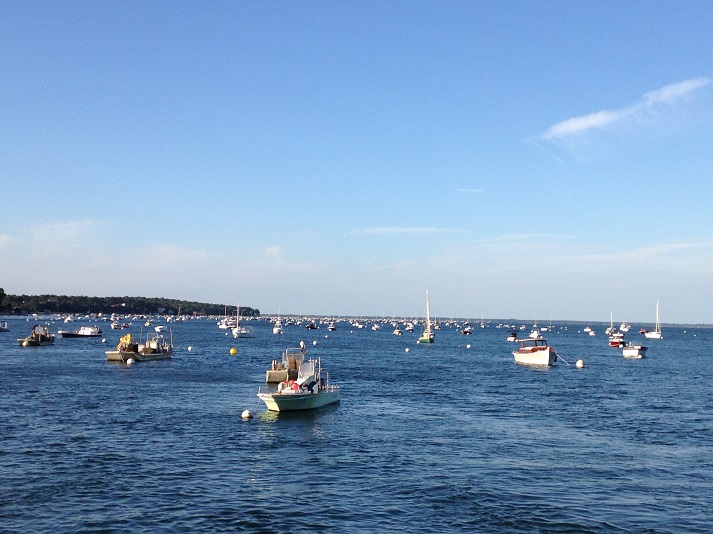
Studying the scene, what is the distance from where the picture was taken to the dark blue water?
28.9 m

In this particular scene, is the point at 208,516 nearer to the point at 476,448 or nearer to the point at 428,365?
the point at 476,448

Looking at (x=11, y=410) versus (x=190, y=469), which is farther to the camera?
(x=11, y=410)

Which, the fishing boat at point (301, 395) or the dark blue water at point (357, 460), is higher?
the fishing boat at point (301, 395)

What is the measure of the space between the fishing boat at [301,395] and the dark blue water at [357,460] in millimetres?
891

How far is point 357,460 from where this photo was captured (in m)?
39.5

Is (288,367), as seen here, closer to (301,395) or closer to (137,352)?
(301,395)

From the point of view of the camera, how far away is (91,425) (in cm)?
4900

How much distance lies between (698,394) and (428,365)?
45.9 metres

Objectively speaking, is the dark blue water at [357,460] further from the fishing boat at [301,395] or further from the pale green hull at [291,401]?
the fishing boat at [301,395]

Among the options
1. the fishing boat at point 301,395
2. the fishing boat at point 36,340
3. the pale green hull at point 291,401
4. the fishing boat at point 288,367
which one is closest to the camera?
the pale green hull at point 291,401

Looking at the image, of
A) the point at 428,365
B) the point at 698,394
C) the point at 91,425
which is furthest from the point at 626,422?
the point at 428,365

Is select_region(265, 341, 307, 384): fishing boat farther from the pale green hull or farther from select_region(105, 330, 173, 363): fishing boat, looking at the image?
select_region(105, 330, 173, 363): fishing boat

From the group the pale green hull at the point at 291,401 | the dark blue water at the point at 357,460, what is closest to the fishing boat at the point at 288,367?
the dark blue water at the point at 357,460

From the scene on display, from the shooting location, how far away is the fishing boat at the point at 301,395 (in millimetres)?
54906
